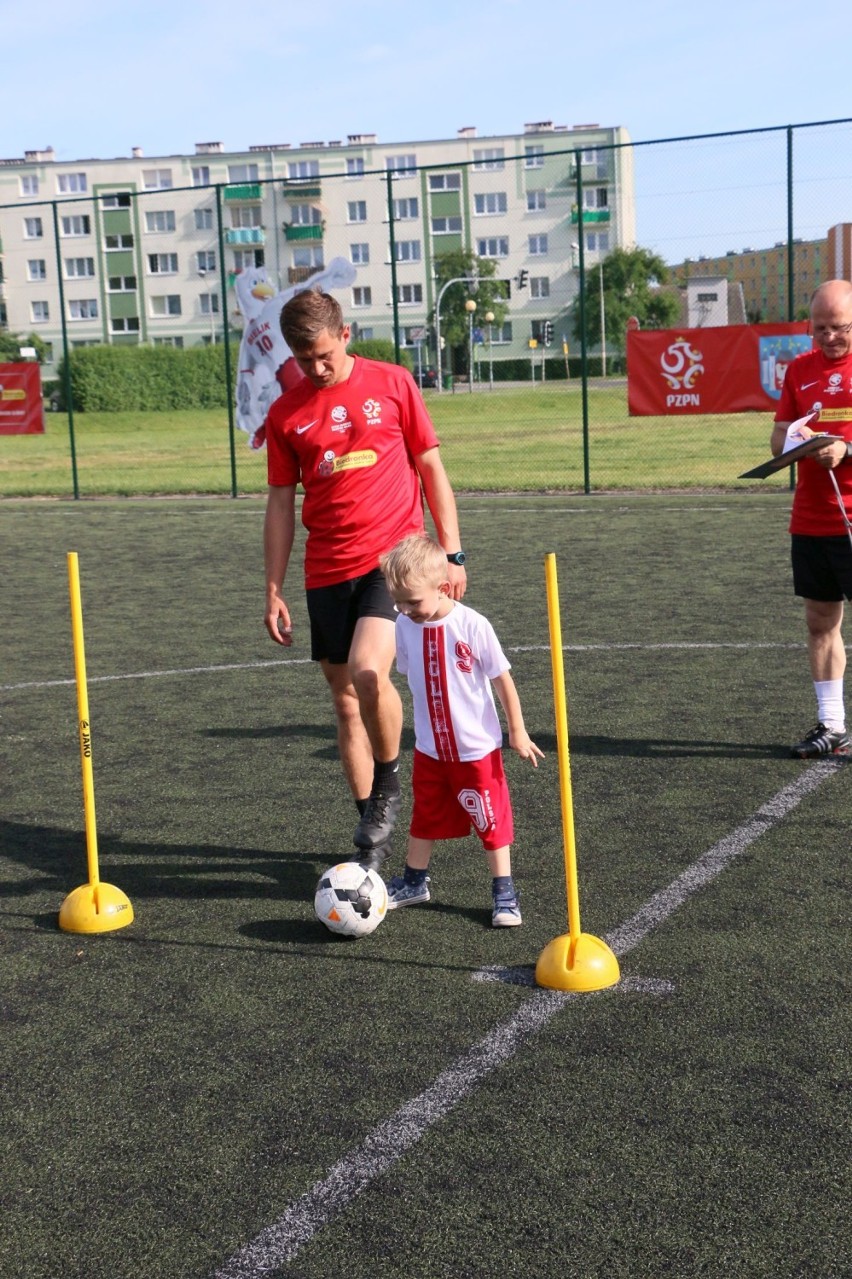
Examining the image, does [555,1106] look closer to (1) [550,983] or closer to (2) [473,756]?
(1) [550,983]

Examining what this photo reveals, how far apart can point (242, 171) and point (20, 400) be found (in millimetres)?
88418

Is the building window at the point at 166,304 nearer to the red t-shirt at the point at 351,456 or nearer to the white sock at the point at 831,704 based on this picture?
the white sock at the point at 831,704

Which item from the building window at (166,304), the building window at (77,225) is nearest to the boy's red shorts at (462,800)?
the building window at (166,304)

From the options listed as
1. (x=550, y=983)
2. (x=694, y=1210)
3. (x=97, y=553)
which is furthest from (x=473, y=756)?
(x=97, y=553)

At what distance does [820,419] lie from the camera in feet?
21.9

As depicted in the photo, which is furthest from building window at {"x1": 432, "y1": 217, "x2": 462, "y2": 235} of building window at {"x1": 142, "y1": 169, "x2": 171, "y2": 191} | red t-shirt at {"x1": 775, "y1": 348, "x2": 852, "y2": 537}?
red t-shirt at {"x1": 775, "y1": 348, "x2": 852, "y2": 537}

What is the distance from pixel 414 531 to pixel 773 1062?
2.50 m

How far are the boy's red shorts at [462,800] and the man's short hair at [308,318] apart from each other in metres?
1.52

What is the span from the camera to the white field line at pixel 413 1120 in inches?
118

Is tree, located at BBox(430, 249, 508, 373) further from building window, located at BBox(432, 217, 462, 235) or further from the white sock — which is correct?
the white sock

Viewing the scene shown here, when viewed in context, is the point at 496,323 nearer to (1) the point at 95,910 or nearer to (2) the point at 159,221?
(2) the point at 159,221

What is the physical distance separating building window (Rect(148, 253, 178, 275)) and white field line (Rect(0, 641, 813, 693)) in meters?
87.2

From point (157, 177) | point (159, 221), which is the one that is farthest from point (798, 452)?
point (157, 177)

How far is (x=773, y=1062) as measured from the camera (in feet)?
12.3
